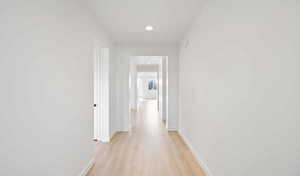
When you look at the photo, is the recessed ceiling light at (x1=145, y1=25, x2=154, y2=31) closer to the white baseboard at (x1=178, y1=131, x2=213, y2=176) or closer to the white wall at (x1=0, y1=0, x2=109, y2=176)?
the white wall at (x1=0, y1=0, x2=109, y2=176)

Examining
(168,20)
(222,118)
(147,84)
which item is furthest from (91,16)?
(147,84)

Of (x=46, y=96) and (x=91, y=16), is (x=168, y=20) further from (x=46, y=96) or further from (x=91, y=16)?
(x=46, y=96)

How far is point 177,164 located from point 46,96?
7.20 feet

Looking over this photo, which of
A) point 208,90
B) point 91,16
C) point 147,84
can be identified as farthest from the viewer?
point 147,84

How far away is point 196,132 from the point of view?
111 inches

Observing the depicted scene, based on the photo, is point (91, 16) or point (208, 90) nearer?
point (208, 90)

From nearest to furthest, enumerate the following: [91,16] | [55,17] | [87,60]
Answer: [55,17] < [87,60] < [91,16]

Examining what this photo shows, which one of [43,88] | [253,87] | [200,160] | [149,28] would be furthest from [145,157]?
[149,28]

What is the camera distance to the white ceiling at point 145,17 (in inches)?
92.5

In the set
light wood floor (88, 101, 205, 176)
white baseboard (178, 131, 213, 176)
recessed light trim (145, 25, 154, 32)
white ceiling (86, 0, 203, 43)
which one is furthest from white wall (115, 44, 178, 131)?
white baseboard (178, 131, 213, 176)

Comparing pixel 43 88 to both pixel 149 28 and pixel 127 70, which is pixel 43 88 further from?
pixel 127 70

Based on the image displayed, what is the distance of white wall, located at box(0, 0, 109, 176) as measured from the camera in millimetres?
1032

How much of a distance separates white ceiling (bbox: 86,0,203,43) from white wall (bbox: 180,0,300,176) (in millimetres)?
534

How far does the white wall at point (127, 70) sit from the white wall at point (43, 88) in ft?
7.11
